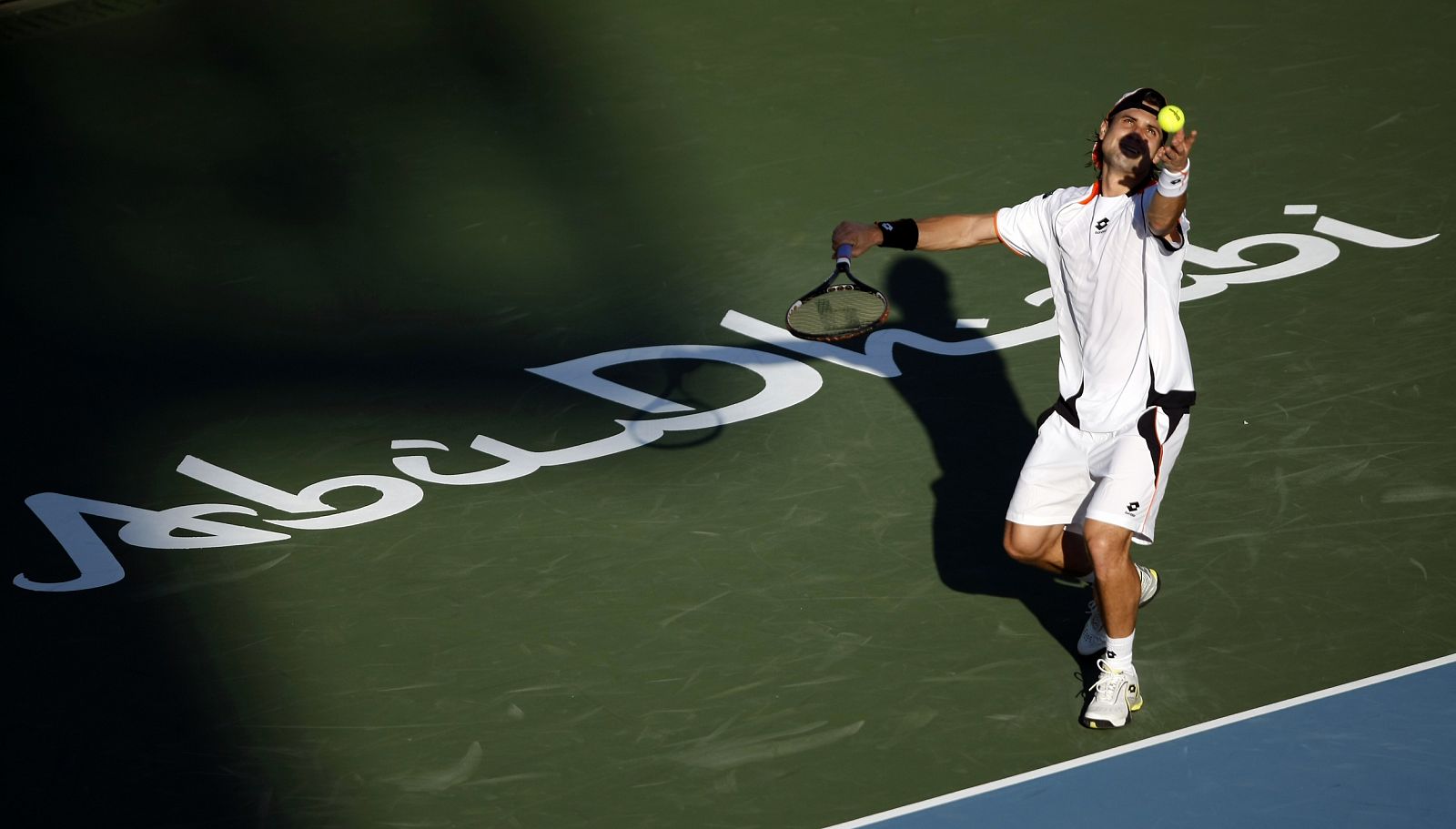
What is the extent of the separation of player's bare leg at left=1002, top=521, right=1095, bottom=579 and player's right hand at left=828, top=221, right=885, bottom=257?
1.18m

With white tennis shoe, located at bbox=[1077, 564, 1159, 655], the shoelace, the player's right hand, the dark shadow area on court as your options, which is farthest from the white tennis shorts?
the dark shadow area on court

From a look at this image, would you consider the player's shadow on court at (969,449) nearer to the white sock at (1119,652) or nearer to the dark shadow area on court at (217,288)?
the white sock at (1119,652)

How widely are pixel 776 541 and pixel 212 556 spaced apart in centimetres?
254

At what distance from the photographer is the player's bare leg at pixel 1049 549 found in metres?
6.11

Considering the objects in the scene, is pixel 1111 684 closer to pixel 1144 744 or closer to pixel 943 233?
pixel 1144 744

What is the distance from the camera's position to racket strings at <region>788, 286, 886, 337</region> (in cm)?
638

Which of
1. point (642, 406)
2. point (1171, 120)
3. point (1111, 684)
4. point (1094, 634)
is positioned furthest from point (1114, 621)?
point (642, 406)

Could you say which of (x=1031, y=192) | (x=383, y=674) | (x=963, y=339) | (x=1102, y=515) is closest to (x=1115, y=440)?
(x=1102, y=515)

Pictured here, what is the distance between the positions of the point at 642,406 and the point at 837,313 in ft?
5.95

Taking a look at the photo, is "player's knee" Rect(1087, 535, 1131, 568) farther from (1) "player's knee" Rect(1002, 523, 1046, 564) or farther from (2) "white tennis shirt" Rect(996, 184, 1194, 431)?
(2) "white tennis shirt" Rect(996, 184, 1194, 431)

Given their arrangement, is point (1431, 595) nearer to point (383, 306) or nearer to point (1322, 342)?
point (1322, 342)

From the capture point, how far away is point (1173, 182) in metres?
5.36

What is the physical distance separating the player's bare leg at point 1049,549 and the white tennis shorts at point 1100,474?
0.11ft

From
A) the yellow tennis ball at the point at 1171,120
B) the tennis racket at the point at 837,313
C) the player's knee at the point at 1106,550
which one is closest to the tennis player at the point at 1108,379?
the player's knee at the point at 1106,550
